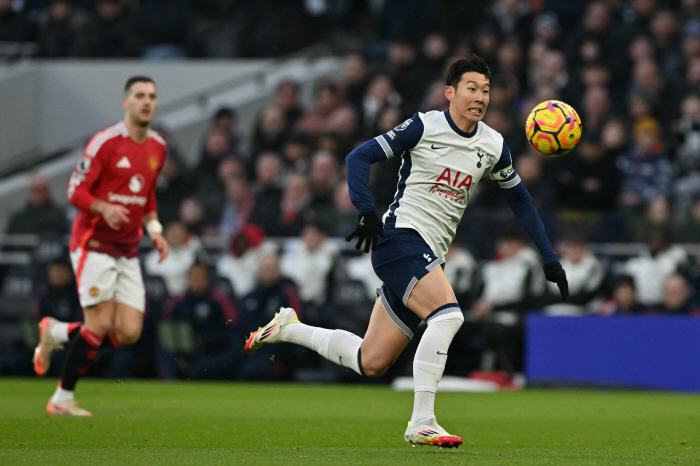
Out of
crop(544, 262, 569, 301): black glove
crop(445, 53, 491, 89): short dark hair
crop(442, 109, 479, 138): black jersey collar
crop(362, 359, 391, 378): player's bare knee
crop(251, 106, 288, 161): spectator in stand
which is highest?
crop(251, 106, 288, 161): spectator in stand

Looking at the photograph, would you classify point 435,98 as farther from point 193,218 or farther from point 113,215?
point 113,215

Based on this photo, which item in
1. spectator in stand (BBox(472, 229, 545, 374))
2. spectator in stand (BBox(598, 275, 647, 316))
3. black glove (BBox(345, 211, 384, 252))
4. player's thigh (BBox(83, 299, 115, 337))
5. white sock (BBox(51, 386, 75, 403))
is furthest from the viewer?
spectator in stand (BBox(472, 229, 545, 374))

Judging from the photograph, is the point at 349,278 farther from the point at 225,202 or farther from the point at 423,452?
the point at 423,452

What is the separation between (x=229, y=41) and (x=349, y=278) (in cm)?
966

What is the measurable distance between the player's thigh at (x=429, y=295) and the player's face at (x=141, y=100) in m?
3.38

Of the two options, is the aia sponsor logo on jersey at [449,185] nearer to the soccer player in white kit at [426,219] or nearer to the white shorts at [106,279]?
the soccer player in white kit at [426,219]

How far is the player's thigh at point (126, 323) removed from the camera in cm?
924

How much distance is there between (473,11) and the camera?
62.6 ft

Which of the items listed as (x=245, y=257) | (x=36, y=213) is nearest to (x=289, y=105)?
(x=245, y=257)

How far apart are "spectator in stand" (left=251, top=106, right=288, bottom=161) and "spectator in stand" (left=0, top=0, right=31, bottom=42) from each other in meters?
6.94

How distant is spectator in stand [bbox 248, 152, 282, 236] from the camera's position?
623 inches

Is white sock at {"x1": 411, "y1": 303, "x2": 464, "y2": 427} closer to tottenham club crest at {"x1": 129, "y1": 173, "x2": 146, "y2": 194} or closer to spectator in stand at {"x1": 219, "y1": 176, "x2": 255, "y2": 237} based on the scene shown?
tottenham club crest at {"x1": 129, "y1": 173, "x2": 146, "y2": 194}

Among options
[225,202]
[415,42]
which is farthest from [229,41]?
[225,202]

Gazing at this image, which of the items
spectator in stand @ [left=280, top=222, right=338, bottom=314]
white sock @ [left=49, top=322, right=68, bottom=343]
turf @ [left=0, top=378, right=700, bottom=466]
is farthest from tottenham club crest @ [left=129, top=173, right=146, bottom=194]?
spectator in stand @ [left=280, top=222, right=338, bottom=314]
